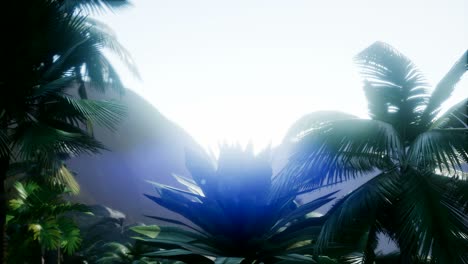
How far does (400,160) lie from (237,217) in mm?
4780

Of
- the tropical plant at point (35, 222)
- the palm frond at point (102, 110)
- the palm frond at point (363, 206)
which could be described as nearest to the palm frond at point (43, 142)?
the palm frond at point (102, 110)

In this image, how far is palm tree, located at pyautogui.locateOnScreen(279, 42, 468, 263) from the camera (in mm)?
6883

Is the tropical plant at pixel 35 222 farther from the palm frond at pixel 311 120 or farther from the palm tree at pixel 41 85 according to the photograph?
the palm frond at pixel 311 120

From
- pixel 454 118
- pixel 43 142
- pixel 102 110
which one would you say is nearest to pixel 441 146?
pixel 454 118

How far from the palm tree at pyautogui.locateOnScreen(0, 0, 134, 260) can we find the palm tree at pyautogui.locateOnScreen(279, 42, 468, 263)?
381 centimetres

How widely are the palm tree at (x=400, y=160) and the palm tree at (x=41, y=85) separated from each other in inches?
150

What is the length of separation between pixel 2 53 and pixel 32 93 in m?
0.81

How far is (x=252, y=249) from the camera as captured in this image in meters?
4.12

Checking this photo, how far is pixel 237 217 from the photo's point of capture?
412 centimetres

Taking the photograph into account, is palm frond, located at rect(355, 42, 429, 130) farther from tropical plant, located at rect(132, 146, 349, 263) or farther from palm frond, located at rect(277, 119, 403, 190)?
tropical plant, located at rect(132, 146, 349, 263)

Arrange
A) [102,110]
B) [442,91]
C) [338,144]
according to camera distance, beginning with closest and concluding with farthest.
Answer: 1. [338,144]
2. [102,110]
3. [442,91]

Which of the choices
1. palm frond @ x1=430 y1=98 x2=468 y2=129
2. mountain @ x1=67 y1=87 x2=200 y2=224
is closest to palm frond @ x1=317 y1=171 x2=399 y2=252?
palm frond @ x1=430 y1=98 x2=468 y2=129

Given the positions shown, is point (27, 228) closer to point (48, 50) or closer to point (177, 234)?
point (48, 50)

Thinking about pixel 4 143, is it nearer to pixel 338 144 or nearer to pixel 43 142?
pixel 43 142
